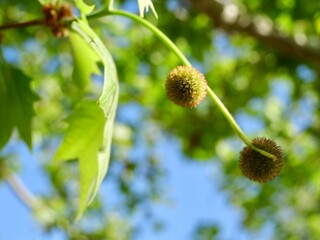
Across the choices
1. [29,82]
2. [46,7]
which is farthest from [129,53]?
[46,7]

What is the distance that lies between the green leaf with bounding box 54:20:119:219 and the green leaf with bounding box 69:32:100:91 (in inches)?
18.5

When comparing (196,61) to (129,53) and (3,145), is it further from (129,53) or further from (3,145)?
(3,145)

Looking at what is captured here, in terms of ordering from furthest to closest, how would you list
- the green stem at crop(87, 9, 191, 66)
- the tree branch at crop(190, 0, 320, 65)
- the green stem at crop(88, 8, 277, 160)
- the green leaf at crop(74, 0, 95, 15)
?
the tree branch at crop(190, 0, 320, 65) < the green leaf at crop(74, 0, 95, 15) < the green stem at crop(87, 9, 191, 66) < the green stem at crop(88, 8, 277, 160)

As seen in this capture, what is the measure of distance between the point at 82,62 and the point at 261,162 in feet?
4.49

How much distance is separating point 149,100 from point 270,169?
214 inches

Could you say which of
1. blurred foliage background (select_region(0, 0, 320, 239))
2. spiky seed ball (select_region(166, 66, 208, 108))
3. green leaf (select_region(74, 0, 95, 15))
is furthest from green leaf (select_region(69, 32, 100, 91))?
blurred foliage background (select_region(0, 0, 320, 239))

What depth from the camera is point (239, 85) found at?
296 inches

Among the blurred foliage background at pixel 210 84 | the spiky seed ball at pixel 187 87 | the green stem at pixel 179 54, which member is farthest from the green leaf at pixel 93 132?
the blurred foliage background at pixel 210 84

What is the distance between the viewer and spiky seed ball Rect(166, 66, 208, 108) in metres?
2.05

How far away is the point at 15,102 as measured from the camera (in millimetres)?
2947

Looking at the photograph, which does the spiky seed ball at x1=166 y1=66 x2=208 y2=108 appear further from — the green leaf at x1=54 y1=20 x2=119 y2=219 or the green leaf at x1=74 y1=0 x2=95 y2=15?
the green leaf at x1=74 y1=0 x2=95 y2=15

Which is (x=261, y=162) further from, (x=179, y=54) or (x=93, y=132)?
(x=93, y=132)

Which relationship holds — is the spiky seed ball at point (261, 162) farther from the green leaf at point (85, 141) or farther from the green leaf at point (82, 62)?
the green leaf at point (82, 62)

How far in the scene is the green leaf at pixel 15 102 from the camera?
9.49 feet
